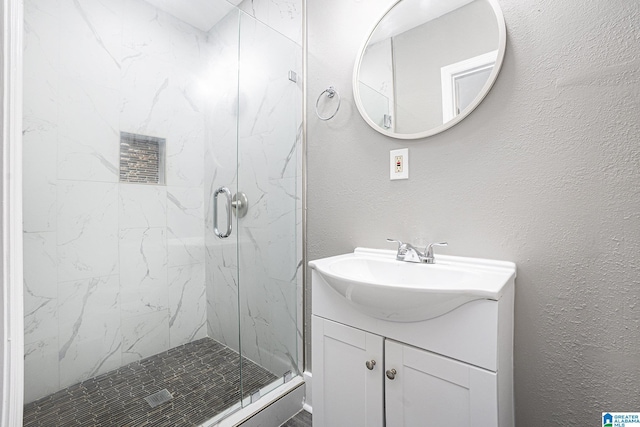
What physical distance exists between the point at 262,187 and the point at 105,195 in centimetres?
80

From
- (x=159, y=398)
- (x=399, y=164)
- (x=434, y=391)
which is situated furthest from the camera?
(x=159, y=398)

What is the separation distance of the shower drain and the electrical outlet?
146 centimetres

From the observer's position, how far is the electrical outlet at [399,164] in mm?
1162

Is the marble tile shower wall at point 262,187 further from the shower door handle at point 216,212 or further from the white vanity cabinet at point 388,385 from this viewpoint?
the white vanity cabinet at point 388,385

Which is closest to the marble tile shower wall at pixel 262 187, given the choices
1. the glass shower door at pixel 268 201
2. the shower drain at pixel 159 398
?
the glass shower door at pixel 268 201

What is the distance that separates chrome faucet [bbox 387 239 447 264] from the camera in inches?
41.0

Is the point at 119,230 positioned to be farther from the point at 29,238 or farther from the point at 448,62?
the point at 448,62

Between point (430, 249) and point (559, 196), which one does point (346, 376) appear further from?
point (559, 196)

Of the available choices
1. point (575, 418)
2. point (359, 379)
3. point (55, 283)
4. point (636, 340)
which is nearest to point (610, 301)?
point (636, 340)

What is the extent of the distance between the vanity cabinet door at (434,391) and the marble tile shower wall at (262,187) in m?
0.82

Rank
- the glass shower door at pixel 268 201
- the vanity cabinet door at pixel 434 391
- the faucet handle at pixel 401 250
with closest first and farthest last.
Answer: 1. the vanity cabinet door at pixel 434 391
2. the faucet handle at pixel 401 250
3. the glass shower door at pixel 268 201

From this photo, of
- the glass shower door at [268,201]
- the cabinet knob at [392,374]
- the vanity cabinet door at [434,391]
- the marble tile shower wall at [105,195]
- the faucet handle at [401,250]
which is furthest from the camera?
the glass shower door at [268,201]

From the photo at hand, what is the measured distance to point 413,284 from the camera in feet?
2.89

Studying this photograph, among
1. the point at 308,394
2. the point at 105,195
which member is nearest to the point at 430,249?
the point at 308,394
